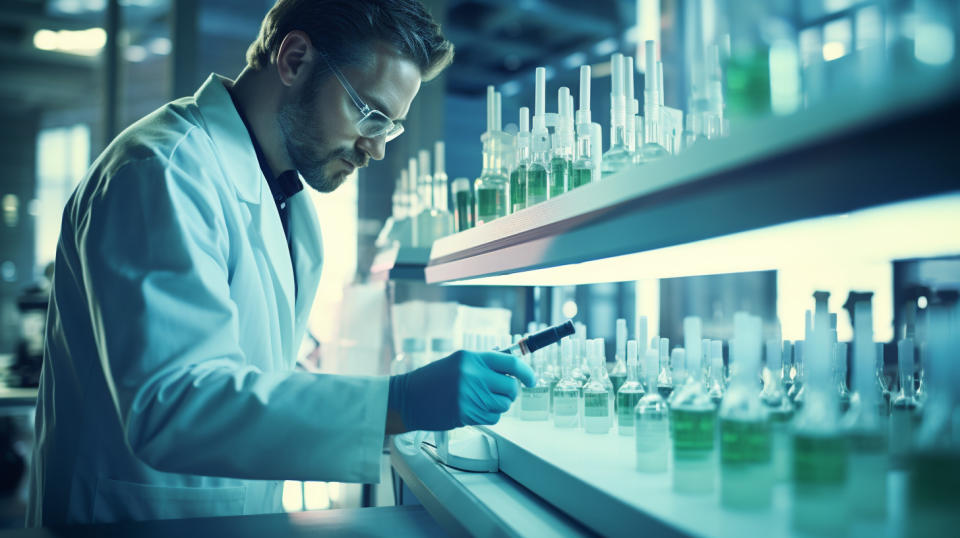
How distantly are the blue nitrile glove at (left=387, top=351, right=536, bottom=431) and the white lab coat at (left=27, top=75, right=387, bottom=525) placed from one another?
6 centimetres

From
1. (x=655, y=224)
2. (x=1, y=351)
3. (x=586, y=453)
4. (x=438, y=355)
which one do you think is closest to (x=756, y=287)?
(x=438, y=355)

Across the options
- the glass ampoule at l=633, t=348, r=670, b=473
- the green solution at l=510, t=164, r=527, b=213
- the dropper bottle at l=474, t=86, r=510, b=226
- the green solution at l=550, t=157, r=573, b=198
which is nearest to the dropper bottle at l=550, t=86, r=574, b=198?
the green solution at l=550, t=157, r=573, b=198

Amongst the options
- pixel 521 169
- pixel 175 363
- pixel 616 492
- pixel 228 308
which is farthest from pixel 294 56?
pixel 616 492

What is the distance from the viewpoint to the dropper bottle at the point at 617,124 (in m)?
1.39

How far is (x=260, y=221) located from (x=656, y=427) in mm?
1030

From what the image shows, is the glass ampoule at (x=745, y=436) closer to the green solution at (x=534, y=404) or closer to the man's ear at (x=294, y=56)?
the green solution at (x=534, y=404)

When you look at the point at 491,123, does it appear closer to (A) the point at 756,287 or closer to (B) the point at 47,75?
(A) the point at 756,287

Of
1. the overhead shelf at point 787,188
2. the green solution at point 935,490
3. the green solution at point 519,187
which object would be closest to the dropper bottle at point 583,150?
the green solution at point 519,187

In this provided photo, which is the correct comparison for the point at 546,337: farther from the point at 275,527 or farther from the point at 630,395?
the point at 275,527

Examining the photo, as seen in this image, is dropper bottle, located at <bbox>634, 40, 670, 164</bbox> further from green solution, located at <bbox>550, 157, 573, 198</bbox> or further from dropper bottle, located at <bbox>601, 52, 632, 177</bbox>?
green solution, located at <bbox>550, 157, 573, 198</bbox>

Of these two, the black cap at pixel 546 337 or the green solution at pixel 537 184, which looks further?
the green solution at pixel 537 184

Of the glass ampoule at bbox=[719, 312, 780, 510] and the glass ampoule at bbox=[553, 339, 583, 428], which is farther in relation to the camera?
the glass ampoule at bbox=[553, 339, 583, 428]

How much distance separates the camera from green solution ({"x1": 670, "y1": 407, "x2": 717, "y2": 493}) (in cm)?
98

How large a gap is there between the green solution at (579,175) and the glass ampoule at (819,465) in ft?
2.53
